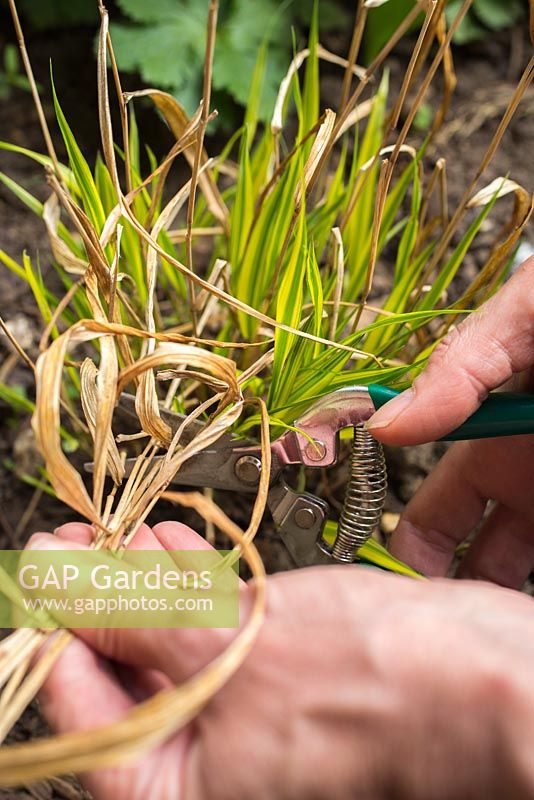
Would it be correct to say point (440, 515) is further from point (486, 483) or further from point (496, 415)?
point (496, 415)

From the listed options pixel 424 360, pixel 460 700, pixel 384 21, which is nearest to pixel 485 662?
pixel 460 700

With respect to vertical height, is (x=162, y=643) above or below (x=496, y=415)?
below

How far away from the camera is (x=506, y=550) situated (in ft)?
3.43

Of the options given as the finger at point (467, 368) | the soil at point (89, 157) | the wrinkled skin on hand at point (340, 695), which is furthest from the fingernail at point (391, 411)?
the soil at point (89, 157)

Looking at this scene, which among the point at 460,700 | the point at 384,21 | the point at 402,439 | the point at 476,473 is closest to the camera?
the point at 460,700

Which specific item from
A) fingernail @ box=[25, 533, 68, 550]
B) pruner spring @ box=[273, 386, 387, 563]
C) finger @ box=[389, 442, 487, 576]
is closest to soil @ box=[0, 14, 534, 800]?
finger @ box=[389, 442, 487, 576]

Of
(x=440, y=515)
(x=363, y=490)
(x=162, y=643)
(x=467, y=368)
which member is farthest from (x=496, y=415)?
(x=162, y=643)

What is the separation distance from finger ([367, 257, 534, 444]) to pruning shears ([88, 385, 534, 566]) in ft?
0.08

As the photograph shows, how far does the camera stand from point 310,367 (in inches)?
34.2

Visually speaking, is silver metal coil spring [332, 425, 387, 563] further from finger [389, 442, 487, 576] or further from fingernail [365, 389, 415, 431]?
finger [389, 442, 487, 576]

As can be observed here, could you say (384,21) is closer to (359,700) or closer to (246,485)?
(246,485)

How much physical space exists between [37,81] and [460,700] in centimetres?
141

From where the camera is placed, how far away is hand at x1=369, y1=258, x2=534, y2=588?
83cm

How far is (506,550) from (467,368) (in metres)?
0.35
